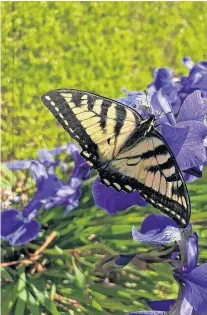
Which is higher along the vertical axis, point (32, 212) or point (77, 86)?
point (77, 86)

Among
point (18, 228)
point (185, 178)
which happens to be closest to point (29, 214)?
point (18, 228)

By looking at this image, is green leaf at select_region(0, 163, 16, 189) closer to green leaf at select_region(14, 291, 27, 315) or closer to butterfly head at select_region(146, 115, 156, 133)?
green leaf at select_region(14, 291, 27, 315)

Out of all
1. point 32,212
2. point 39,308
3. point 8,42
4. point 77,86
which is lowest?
point 39,308

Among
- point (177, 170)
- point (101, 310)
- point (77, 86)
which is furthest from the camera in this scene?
point (77, 86)

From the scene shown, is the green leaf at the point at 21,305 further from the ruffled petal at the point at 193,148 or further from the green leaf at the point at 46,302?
the ruffled petal at the point at 193,148

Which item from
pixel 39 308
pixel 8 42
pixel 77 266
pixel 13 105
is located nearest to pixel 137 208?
pixel 77 266

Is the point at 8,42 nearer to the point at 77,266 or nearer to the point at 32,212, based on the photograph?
the point at 32,212

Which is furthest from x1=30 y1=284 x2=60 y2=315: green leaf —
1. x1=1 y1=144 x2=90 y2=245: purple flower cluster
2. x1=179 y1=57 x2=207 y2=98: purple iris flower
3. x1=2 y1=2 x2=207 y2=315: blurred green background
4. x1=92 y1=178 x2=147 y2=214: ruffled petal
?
x1=179 y1=57 x2=207 y2=98: purple iris flower
